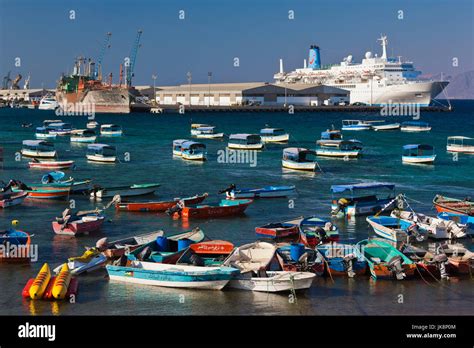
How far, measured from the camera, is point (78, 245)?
102 feet

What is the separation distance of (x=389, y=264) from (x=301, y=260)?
338 cm

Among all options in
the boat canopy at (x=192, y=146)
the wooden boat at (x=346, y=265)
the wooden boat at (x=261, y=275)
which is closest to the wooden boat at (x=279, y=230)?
the wooden boat at (x=346, y=265)

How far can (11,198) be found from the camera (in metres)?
40.7

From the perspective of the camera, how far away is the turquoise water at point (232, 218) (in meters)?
22.8

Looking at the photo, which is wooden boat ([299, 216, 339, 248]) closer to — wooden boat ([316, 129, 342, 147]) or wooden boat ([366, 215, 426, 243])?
wooden boat ([366, 215, 426, 243])

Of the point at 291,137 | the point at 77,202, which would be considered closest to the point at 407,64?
the point at 291,137

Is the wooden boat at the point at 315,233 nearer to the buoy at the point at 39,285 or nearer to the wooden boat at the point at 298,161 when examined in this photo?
the buoy at the point at 39,285

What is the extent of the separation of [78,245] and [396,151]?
5567cm

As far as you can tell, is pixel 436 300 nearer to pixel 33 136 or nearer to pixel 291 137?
pixel 291 137

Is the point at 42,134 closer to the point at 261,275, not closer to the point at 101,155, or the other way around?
the point at 101,155

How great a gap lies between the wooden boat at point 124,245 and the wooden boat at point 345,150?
1700 inches

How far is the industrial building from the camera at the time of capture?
611 feet

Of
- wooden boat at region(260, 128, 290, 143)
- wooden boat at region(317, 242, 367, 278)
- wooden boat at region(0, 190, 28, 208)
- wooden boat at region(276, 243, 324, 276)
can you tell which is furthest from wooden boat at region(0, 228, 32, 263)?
wooden boat at region(260, 128, 290, 143)
